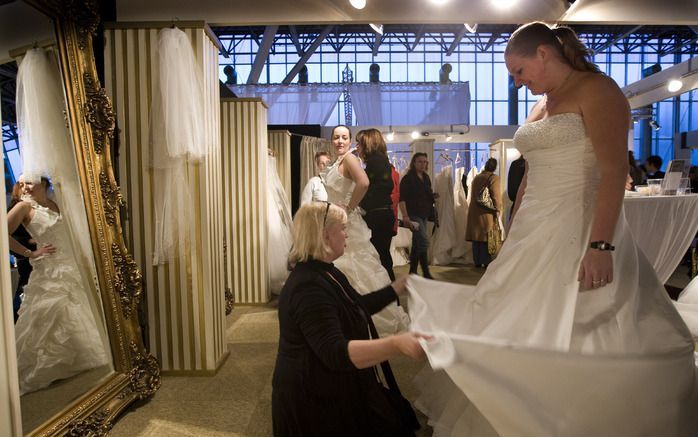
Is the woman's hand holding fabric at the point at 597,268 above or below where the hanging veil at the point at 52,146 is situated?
below

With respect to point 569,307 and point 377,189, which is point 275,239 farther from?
point 569,307

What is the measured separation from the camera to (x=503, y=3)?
3.45 m

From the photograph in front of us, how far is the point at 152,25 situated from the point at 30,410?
2222mm

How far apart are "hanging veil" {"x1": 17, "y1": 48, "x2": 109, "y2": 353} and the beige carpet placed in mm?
483

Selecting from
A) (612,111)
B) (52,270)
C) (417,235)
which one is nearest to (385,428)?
(612,111)

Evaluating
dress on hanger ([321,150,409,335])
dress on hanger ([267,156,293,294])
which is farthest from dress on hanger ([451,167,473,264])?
dress on hanger ([321,150,409,335])

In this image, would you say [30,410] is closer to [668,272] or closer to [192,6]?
[192,6]

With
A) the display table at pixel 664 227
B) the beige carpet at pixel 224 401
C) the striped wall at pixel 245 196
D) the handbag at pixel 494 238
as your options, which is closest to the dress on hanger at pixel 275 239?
the striped wall at pixel 245 196

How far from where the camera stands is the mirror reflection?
1.93 meters

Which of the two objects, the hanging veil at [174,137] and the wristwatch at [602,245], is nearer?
the wristwatch at [602,245]

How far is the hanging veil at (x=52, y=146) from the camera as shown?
2.07m

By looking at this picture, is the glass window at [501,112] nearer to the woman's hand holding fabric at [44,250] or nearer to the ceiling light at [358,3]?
the ceiling light at [358,3]

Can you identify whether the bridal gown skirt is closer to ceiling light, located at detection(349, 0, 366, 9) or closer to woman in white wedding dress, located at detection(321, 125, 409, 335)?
woman in white wedding dress, located at detection(321, 125, 409, 335)

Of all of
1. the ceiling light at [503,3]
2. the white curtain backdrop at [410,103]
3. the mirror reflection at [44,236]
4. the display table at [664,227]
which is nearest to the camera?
the mirror reflection at [44,236]
